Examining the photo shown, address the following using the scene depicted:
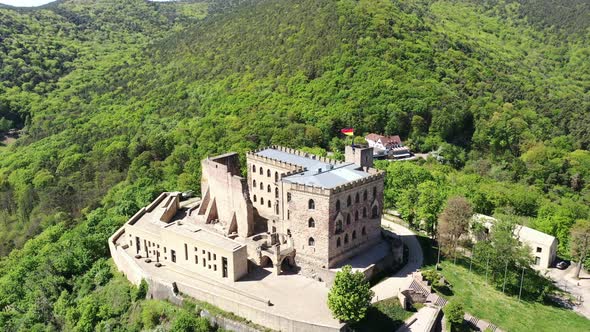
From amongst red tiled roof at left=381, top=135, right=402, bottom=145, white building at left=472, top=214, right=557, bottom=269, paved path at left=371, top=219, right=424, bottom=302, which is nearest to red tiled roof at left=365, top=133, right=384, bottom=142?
red tiled roof at left=381, top=135, right=402, bottom=145

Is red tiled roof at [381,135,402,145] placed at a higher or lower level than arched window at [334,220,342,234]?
lower

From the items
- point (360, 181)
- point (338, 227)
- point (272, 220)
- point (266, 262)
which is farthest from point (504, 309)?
point (272, 220)

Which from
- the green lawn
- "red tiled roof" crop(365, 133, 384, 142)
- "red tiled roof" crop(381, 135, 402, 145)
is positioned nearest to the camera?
the green lawn

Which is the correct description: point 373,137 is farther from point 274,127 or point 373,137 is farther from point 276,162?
point 276,162

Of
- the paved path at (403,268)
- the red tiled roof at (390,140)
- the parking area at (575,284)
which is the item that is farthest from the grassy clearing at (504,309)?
the red tiled roof at (390,140)

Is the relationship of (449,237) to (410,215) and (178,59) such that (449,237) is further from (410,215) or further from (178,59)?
(178,59)

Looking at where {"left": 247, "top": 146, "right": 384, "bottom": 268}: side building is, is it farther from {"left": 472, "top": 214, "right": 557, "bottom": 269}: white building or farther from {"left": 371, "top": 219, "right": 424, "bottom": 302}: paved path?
{"left": 472, "top": 214, "right": 557, "bottom": 269}: white building
